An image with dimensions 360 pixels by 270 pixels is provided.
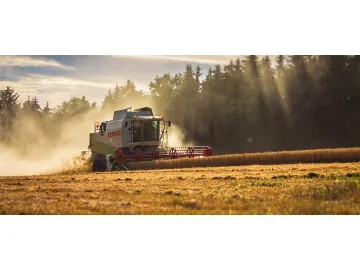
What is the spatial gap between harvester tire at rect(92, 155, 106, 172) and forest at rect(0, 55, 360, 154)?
12.1 feet

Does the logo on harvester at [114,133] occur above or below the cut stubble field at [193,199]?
above

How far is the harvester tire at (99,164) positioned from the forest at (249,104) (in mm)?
3673

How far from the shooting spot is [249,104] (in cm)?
2109

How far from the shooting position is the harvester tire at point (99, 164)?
81.5 feet

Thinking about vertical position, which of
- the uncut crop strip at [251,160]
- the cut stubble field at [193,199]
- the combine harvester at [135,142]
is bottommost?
the cut stubble field at [193,199]

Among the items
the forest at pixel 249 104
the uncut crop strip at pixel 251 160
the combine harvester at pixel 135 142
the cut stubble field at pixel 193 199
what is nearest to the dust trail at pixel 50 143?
the forest at pixel 249 104

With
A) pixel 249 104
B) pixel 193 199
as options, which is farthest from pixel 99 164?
pixel 193 199

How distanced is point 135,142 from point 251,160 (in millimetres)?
5383

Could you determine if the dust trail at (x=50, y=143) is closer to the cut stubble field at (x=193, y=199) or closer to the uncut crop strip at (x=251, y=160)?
the uncut crop strip at (x=251, y=160)

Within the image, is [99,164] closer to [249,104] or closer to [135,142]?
[135,142]

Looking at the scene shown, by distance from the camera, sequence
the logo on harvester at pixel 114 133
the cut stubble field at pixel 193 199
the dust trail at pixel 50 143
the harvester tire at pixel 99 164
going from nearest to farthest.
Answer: the cut stubble field at pixel 193 199, the dust trail at pixel 50 143, the harvester tire at pixel 99 164, the logo on harvester at pixel 114 133

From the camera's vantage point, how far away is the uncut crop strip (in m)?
22.7
